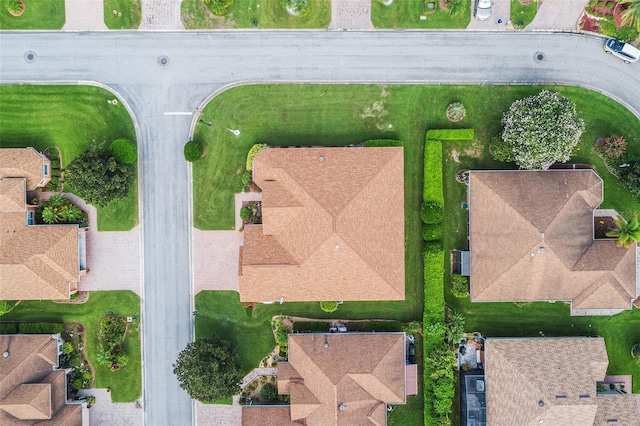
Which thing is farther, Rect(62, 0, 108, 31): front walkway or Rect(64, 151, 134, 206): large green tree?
Rect(62, 0, 108, 31): front walkway

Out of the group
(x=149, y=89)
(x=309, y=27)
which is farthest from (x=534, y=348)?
(x=149, y=89)

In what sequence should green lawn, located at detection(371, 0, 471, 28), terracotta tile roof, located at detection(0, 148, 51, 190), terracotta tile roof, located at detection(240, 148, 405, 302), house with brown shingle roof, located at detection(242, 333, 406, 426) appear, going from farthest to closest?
1. green lawn, located at detection(371, 0, 471, 28)
2. terracotta tile roof, located at detection(0, 148, 51, 190)
3. house with brown shingle roof, located at detection(242, 333, 406, 426)
4. terracotta tile roof, located at detection(240, 148, 405, 302)

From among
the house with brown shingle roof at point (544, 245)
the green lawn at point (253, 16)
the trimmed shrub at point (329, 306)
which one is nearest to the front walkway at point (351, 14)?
the green lawn at point (253, 16)

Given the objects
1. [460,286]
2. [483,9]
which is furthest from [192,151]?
[483,9]

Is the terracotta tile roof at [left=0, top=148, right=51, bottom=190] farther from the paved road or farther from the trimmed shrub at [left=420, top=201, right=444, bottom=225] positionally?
the trimmed shrub at [left=420, top=201, right=444, bottom=225]

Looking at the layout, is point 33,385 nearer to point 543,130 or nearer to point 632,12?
point 543,130

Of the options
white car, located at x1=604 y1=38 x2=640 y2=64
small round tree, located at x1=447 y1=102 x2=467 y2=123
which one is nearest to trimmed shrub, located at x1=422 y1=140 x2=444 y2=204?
small round tree, located at x1=447 y1=102 x2=467 y2=123

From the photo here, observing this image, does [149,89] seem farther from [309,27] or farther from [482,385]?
[482,385]
